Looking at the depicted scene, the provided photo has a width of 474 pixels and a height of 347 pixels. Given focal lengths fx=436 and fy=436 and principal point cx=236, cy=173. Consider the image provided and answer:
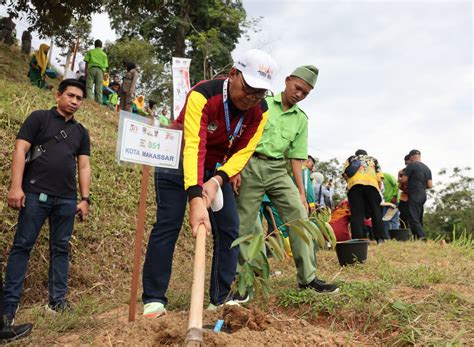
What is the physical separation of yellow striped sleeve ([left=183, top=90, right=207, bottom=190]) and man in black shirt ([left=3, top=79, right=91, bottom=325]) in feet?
4.11

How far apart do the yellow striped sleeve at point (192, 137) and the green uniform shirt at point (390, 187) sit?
23.5ft

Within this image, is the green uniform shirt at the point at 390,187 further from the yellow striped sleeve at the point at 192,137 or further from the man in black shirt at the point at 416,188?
the yellow striped sleeve at the point at 192,137

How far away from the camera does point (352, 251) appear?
450cm

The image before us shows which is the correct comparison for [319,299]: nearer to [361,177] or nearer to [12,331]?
[12,331]

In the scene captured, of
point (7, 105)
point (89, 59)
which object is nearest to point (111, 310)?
point (7, 105)

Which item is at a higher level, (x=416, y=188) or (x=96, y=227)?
(x=416, y=188)

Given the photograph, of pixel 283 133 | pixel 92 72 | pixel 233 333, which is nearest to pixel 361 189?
pixel 283 133

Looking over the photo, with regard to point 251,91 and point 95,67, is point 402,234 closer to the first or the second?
point 251,91

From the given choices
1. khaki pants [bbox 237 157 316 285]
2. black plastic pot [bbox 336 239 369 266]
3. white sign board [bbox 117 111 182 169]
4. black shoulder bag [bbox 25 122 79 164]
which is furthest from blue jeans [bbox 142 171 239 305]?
black plastic pot [bbox 336 239 369 266]

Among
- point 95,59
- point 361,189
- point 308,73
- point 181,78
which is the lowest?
point 361,189

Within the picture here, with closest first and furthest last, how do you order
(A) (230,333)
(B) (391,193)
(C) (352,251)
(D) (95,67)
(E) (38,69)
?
(A) (230,333) → (C) (352,251) → (B) (391,193) → (E) (38,69) → (D) (95,67)

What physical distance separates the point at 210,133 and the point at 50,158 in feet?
4.29

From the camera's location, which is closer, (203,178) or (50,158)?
(203,178)

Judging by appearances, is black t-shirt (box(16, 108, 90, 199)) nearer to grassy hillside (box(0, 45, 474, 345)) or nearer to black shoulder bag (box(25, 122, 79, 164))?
black shoulder bag (box(25, 122, 79, 164))
